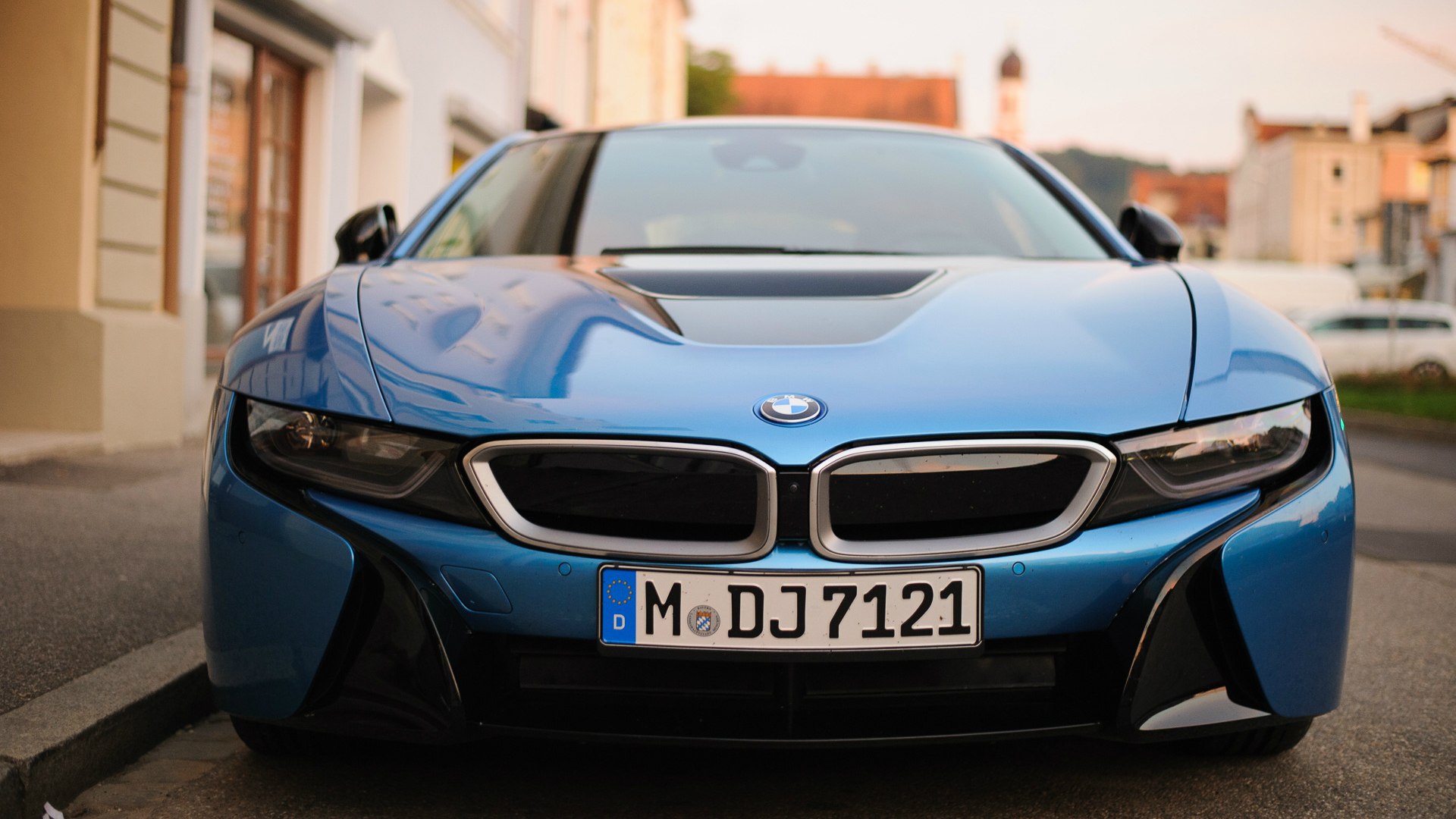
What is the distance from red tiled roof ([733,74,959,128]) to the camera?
270ft

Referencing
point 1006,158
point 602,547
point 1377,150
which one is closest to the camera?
point 602,547

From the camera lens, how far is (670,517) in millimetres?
2104

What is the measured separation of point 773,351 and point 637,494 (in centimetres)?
37

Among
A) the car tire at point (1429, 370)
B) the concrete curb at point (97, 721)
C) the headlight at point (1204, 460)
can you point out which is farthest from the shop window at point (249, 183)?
the car tire at point (1429, 370)

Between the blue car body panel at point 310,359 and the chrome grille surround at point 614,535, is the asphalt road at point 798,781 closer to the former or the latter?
the chrome grille surround at point 614,535

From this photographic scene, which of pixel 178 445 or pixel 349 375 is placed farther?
pixel 178 445

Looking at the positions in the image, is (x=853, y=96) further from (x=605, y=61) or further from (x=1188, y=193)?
(x=605, y=61)

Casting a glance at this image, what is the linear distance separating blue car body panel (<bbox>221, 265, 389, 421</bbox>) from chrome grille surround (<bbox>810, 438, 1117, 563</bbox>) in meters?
0.70

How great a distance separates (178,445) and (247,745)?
225 inches

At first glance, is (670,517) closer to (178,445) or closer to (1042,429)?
(1042,429)

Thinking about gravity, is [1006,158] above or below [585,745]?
above

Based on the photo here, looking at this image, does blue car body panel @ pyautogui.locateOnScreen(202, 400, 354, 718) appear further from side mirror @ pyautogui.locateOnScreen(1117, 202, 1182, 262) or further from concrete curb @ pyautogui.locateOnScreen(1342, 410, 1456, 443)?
concrete curb @ pyautogui.locateOnScreen(1342, 410, 1456, 443)

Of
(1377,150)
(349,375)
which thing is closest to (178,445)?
(349,375)

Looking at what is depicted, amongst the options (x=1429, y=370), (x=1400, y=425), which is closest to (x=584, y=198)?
(x=1400, y=425)
